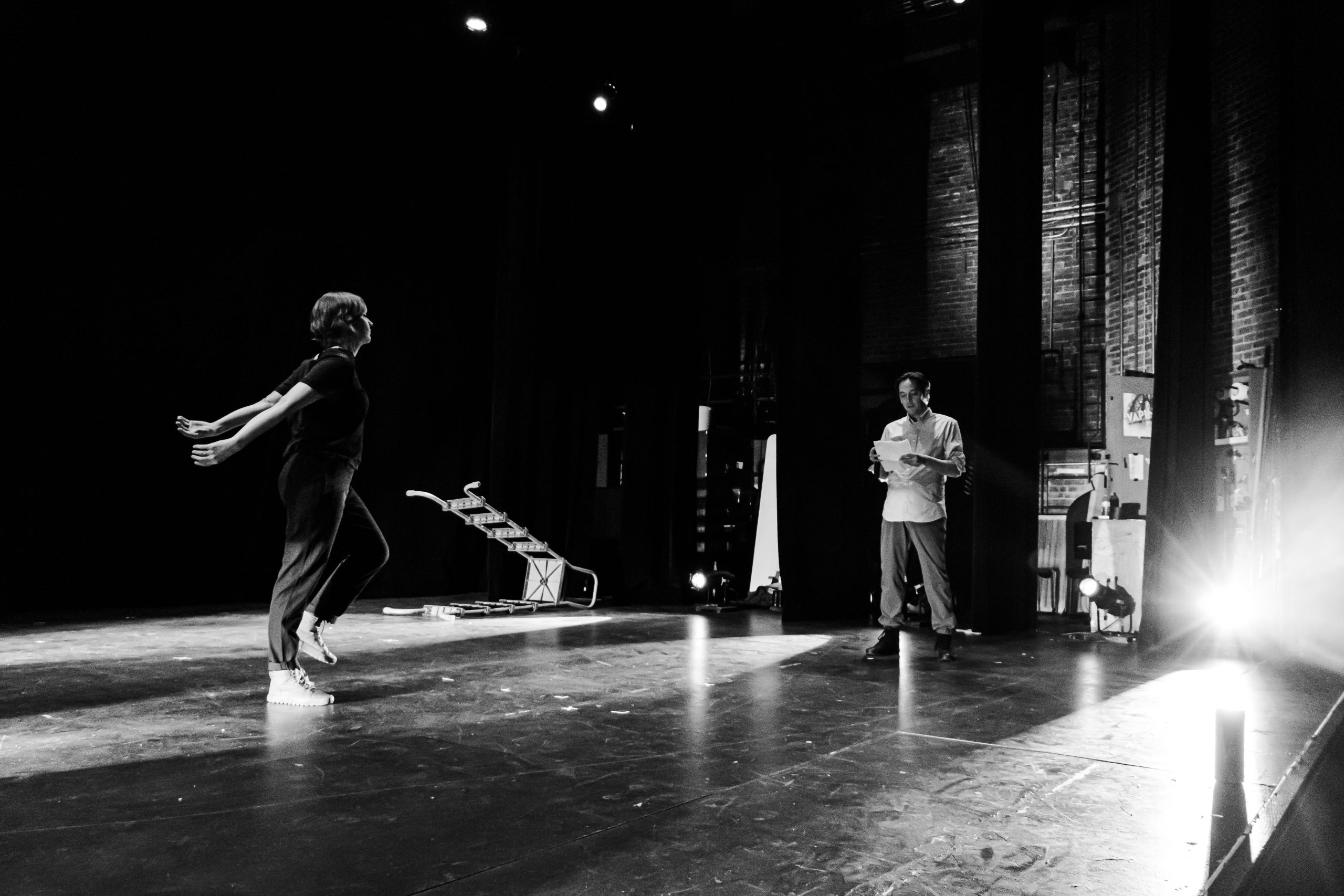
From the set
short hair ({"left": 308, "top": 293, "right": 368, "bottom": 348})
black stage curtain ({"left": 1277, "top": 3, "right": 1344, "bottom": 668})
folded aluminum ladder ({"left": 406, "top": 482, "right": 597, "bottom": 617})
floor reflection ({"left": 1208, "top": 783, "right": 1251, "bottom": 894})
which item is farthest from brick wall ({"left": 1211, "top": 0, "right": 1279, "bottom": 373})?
short hair ({"left": 308, "top": 293, "right": 368, "bottom": 348})

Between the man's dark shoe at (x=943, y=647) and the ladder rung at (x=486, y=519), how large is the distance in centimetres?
369

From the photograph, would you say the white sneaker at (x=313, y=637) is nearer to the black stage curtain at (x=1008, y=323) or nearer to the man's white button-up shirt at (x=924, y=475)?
the man's white button-up shirt at (x=924, y=475)

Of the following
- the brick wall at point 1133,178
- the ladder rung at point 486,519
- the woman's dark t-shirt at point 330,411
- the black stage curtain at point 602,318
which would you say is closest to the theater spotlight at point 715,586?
the black stage curtain at point 602,318

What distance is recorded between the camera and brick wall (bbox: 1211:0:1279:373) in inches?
283

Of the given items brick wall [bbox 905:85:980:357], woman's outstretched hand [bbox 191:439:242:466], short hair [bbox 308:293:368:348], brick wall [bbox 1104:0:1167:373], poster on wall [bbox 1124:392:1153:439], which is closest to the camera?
woman's outstretched hand [bbox 191:439:242:466]

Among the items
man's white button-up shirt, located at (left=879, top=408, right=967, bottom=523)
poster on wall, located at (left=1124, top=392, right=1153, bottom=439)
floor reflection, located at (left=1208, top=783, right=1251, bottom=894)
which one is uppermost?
poster on wall, located at (left=1124, top=392, right=1153, bottom=439)

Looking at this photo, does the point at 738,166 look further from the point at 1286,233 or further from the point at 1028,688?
the point at 1028,688

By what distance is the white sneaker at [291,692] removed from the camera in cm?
359

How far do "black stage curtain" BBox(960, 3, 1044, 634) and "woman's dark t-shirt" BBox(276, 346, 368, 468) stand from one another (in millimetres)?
5005

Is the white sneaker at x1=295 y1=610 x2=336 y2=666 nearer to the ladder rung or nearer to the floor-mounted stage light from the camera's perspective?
the ladder rung

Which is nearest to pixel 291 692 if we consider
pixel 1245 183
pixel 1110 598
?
pixel 1110 598

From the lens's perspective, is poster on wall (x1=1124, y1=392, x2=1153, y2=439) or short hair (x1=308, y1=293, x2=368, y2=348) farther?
poster on wall (x1=1124, y1=392, x2=1153, y2=439)

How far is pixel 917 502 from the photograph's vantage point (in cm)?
502

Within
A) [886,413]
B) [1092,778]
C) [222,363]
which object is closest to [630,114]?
[886,413]
